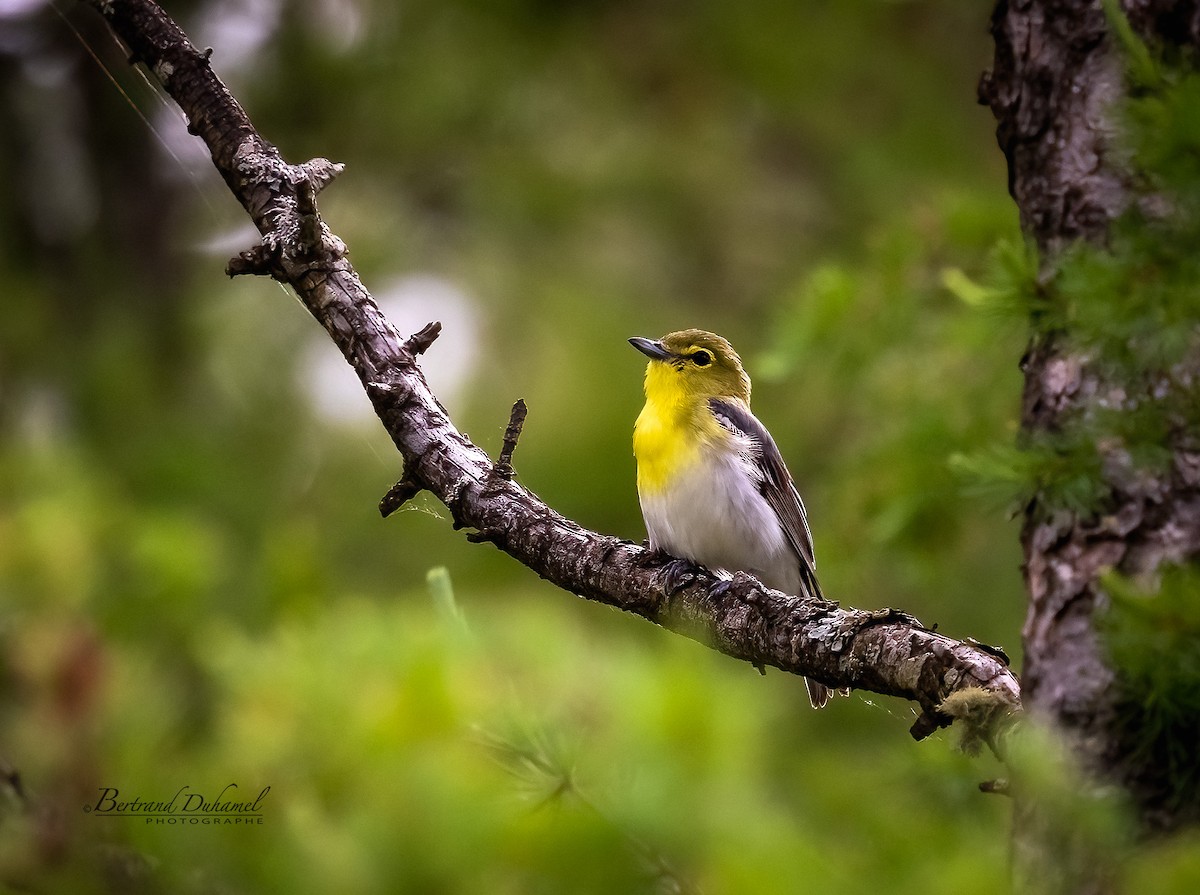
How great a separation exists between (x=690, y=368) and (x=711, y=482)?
2.26ft

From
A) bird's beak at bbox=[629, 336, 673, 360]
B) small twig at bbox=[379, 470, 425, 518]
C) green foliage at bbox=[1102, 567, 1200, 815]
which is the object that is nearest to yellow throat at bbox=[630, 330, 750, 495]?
bird's beak at bbox=[629, 336, 673, 360]

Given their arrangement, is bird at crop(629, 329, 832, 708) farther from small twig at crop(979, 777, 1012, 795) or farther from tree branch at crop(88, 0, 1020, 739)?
small twig at crop(979, 777, 1012, 795)

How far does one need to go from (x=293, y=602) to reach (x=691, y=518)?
148 centimetres

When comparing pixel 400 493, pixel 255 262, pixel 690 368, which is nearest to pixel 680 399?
pixel 690 368

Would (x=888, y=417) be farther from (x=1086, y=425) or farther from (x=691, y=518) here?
(x=1086, y=425)

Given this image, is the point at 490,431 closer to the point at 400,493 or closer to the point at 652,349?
the point at 652,349

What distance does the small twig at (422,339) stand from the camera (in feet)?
9.66

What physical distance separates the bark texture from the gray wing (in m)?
2.18

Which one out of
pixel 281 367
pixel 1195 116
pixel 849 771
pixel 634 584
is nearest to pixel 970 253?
pixel 849 771

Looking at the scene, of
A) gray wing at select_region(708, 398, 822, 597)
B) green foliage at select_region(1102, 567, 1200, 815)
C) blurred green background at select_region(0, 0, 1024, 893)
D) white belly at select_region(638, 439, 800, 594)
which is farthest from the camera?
gray wing at select_region(708, 398, 822, 597)

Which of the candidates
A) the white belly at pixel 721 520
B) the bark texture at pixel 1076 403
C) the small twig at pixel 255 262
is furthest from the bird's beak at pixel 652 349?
the bark texture at pixel 1076 403

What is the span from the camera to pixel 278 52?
786 cm

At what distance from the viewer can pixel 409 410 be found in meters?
2.90

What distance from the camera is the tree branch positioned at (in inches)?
111
